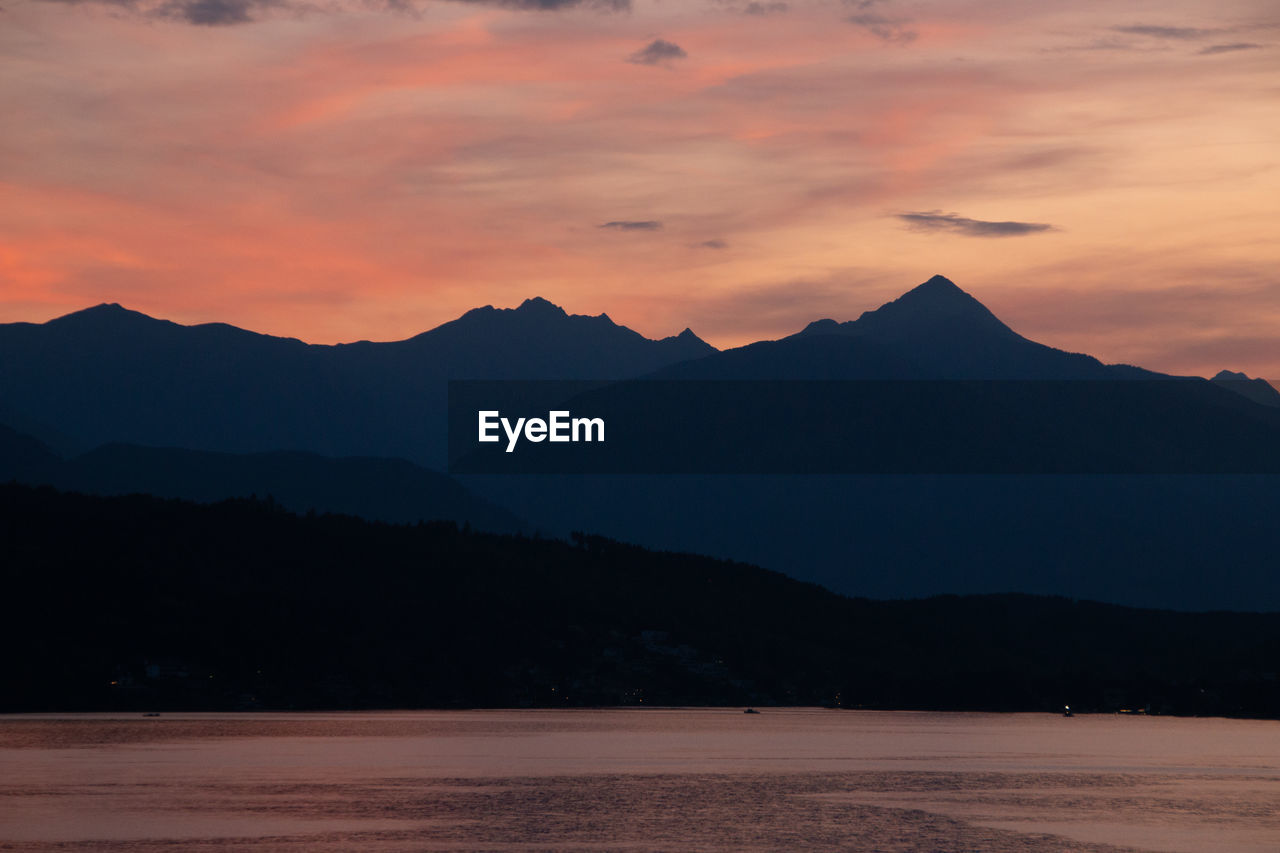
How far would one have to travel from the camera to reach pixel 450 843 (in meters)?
96.0

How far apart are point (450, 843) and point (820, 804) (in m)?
37.0

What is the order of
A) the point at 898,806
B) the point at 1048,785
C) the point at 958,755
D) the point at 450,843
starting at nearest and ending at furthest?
1. the point at 450,843
2. the point at 898,806
3. the point at 1048,785
4. the point at 958,755

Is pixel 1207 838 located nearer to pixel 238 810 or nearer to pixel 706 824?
pixel 706 824

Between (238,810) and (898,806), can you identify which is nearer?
(238,810)

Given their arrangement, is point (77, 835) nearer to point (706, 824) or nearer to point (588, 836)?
point (588, 836)

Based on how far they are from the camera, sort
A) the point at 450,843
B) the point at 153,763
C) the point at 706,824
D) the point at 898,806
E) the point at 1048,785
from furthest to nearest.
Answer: the point at 153,763
the point at 1048,785
the point at 898,806
the point at 706,824
the point at 450,843

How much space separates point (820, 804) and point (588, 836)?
28.5 m

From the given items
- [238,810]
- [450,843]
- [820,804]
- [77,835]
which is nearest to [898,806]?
[820,804]

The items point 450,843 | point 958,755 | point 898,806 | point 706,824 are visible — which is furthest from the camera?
point 958,755

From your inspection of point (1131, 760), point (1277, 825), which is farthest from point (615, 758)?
point (1277, 825)

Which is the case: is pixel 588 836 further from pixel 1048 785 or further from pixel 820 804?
pixel 1048 785

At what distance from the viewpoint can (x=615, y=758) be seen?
7279 inches

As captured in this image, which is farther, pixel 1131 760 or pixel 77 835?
pixel 1131 760

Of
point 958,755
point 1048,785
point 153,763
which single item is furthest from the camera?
point 958,755
